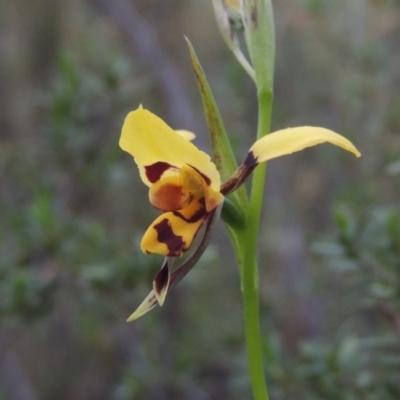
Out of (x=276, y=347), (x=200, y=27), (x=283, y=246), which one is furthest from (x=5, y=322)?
(x=200, y=27)

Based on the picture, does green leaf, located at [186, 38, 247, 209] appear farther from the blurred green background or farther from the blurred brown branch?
the blurred brown branch

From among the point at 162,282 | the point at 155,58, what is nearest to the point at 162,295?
the point at 162,282

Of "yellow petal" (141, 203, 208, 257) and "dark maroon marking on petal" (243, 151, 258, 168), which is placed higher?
"dark maroon marking on petal" (243, 151, 258, 168)

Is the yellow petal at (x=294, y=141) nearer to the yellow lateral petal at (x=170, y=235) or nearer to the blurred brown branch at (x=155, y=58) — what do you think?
the yellow lateral petal at (x=170, y=235)

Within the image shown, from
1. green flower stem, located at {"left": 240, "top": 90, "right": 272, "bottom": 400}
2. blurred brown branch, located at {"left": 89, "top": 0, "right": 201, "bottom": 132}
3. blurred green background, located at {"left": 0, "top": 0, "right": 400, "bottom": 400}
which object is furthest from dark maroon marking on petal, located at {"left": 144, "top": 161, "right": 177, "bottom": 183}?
blurred brown branch, located at {"left": 89, "top": 0, "right": 201, "bottom": 132}

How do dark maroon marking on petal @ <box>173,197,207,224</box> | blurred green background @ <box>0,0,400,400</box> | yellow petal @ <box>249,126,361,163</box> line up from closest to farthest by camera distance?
yellow petal @ <box>249,126,361,163</box> → dark maroon marking on petal @ <box>173,197,207,224</box> → blurred green background @ <box>0,0,400,400</box>

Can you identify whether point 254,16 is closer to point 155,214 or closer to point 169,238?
point 169,238

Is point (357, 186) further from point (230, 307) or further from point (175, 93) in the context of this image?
point (230, 307)
